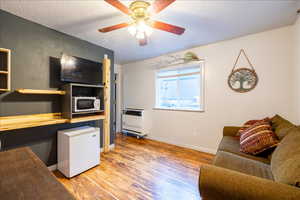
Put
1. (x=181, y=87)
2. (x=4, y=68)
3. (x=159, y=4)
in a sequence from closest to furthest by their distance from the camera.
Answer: (x=159, y=4) → (x=4, y=68) → (x=181, y=87)

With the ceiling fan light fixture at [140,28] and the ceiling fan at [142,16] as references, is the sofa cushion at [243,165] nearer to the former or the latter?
the ceiling fan at [142,16]

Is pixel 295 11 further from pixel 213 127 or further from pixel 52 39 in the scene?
pixel 52 39

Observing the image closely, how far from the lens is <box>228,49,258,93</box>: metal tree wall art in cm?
246

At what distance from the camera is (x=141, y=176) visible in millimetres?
2064

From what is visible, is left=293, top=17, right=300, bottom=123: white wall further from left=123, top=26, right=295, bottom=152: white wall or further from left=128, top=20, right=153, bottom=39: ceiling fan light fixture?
left=128, top=20, right=153, bottom=39: ceiling fan light fixture

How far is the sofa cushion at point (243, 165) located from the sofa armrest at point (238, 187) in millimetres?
509

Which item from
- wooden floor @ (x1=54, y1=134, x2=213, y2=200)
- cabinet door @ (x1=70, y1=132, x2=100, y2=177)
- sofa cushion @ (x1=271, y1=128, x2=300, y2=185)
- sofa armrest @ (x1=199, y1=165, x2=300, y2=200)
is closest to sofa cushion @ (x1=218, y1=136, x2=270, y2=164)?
sofa cushion @ (x1=271, y1=128, x2=300, y2=185)

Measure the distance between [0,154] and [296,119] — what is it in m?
3.60

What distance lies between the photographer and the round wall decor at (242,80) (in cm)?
246

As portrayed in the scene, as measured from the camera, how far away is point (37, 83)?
2104 millimetres

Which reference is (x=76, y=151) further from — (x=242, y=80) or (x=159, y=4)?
(x=242, y=80)

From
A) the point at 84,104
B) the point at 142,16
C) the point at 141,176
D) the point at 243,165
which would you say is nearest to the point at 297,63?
the point at 243,165

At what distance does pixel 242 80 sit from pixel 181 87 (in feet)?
4.35

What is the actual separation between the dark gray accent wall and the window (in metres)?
2.34
